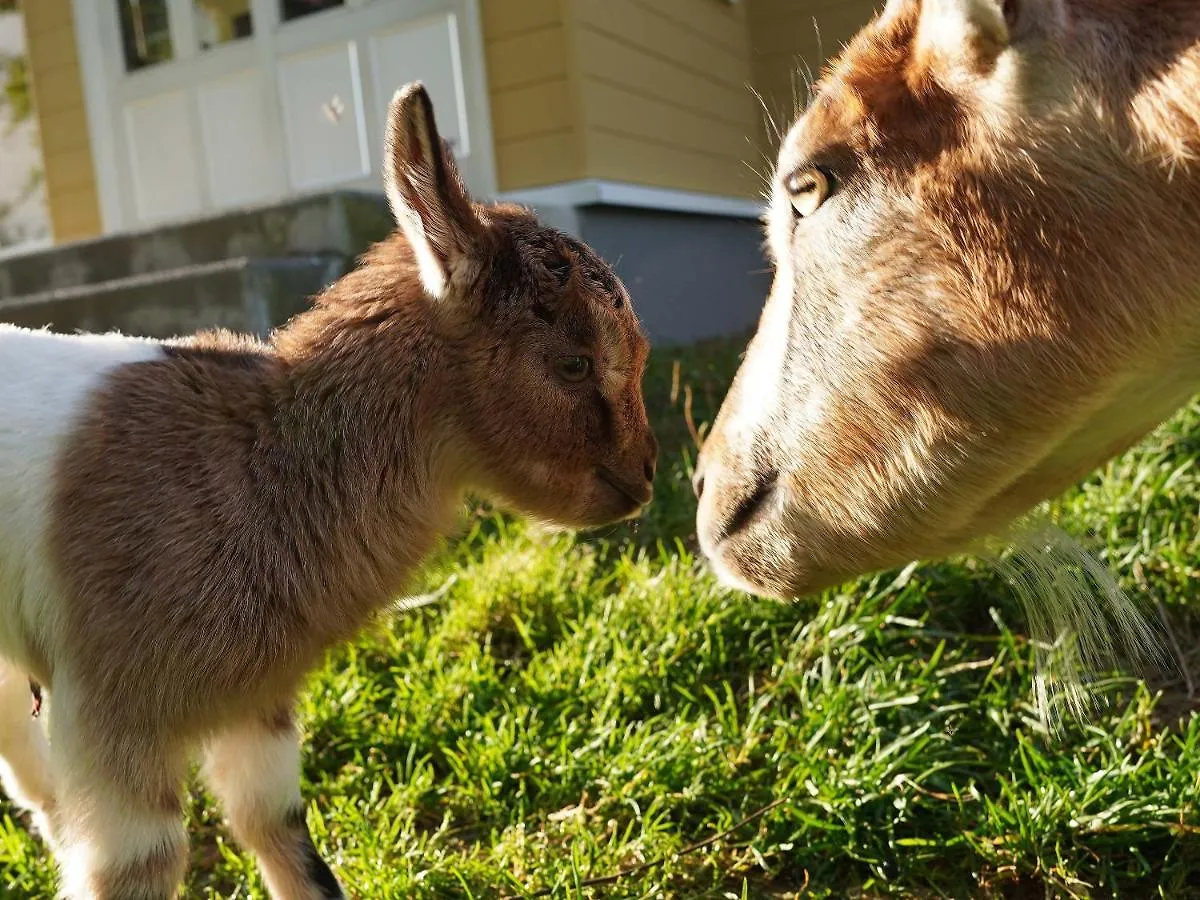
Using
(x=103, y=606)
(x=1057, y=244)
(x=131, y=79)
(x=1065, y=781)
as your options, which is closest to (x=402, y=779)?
(x=103, y=606)

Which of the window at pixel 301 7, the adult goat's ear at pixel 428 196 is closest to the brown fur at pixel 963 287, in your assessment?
the adult goat's ear at pixel 428 196

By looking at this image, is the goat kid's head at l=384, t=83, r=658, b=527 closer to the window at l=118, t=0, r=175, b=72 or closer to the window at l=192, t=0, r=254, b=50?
the window at l=192, t=0, r=254, b=50

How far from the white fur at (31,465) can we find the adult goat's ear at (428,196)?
64 centimetres

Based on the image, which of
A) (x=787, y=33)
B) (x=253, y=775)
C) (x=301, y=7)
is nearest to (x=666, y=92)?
(x=787, y=33)

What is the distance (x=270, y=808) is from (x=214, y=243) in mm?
4007

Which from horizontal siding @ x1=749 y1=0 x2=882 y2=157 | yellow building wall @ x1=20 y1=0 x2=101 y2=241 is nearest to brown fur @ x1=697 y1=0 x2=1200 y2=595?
horizontal siding @ x1=749 y1=0 x2=882 y2=157

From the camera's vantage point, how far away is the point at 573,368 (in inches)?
87.1

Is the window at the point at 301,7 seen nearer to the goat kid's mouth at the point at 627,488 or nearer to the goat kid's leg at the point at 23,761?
the goat kid's leg at the point at 23,761

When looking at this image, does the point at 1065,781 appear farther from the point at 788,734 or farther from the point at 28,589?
the point at 28,589

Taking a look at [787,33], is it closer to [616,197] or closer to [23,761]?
[616,197]

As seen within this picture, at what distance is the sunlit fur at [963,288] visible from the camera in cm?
153

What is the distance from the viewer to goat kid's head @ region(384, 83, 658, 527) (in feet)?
7.05

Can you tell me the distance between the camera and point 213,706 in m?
2.01

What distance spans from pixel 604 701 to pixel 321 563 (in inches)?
46.7
